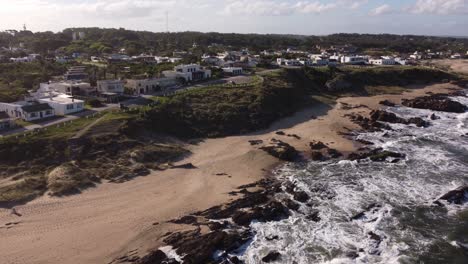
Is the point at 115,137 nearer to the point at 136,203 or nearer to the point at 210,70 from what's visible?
the point at 136,203

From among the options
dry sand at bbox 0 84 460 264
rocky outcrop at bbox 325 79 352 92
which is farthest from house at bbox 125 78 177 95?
rocky outcrop at bbox 325 79 352 92

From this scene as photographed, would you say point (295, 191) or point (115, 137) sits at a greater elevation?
point (115, 137)

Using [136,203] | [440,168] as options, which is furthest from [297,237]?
[440,168]

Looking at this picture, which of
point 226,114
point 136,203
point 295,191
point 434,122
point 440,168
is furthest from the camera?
point 434,122

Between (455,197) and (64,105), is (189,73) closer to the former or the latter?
(64,105)

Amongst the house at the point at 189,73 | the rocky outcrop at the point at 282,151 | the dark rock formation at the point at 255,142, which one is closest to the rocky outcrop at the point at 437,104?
the rocky outcrop at the point at 282,151

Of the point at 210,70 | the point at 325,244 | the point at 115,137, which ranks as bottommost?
the point at 325,244

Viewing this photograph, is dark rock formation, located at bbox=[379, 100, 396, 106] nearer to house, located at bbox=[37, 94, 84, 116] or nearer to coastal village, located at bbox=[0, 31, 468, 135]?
coastal village, located at bbox=[0, 31, 468, 135]

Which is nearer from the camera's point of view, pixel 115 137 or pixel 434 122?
pixel 115 137
